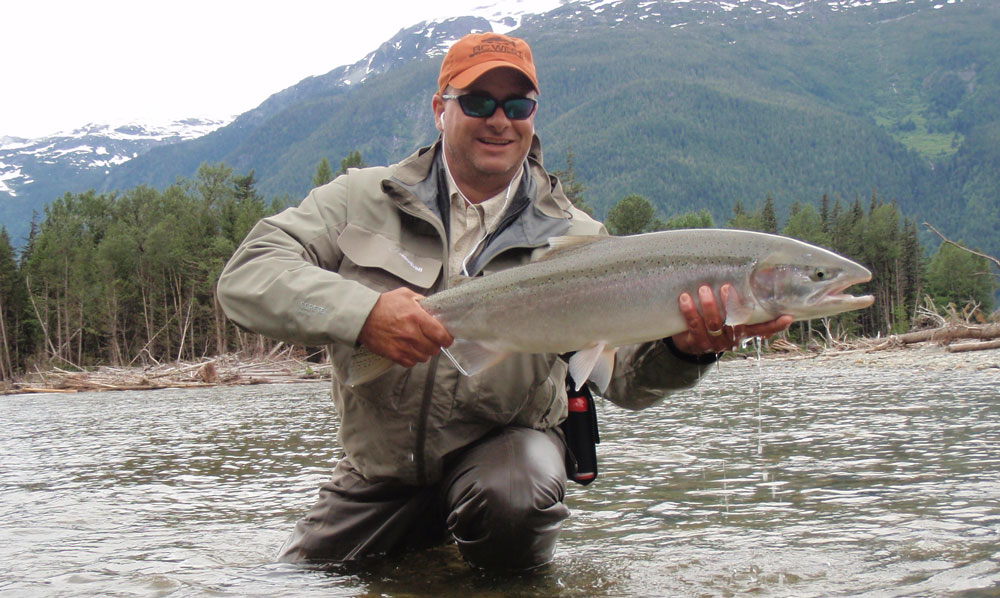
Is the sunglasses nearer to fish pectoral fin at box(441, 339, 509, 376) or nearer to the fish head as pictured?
fish pectoral fin at box(441, 339, 509, 376)

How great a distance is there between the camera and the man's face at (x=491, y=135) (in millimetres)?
3707

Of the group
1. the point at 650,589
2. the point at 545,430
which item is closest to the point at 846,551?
the point at 650,589

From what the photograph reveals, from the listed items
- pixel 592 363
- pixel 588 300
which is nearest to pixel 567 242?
pixel 588 300

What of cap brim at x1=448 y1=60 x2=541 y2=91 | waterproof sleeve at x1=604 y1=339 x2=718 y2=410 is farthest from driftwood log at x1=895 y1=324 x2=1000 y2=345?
cap brim at x1=448 y1=60 x2=541 y2=91

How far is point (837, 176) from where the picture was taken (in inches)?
7470

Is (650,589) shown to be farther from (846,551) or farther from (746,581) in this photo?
(846,551)

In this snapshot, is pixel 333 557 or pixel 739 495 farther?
pixel 739 495

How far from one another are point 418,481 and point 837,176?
7985 inches

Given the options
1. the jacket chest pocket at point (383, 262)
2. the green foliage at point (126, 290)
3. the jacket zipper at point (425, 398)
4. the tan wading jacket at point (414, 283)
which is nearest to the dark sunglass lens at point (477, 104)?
the tan wading jacket at point (414, 283)

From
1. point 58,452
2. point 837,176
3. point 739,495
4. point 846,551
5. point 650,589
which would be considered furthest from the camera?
point 837,176

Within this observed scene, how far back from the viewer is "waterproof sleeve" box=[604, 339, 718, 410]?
363 cm

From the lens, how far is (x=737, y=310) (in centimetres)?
323

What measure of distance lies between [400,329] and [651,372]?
132 cm

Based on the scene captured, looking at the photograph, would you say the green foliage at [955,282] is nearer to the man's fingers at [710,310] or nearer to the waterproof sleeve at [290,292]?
the man's fingers at [710,310]
